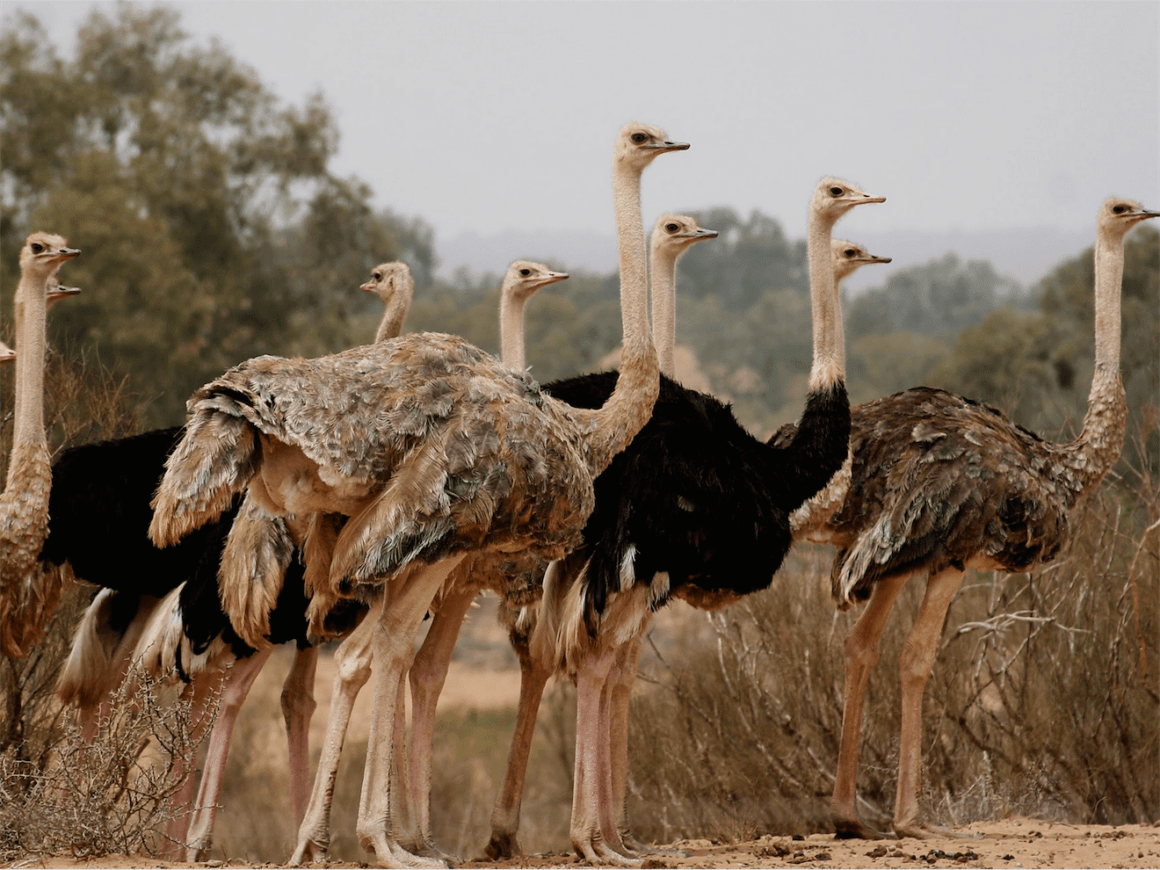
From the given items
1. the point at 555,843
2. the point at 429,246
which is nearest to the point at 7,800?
the point at 555,843

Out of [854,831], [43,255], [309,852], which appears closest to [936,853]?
[854,831]

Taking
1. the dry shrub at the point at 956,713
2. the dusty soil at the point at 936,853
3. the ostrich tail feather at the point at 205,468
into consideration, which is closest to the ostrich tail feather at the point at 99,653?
the dusty soil at the point at 936,853

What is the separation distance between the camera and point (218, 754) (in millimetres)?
7547

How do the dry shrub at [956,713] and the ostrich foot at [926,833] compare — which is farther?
the dry shrub at [956,713]

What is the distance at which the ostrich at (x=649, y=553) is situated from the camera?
7.17 meters

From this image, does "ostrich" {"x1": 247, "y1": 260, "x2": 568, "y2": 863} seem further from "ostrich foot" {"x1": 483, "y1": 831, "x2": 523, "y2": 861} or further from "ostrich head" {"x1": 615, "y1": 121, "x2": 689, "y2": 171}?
"ostrich head" {"x1": 615, "y1": 121, "x2": 689, "y2": 171}

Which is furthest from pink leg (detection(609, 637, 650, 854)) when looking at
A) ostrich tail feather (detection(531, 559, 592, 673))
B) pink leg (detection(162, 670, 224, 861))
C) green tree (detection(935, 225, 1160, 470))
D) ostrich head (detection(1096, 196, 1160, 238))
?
green tree (detection(935, 225, 1160, 470))

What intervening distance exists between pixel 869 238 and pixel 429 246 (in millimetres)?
76434

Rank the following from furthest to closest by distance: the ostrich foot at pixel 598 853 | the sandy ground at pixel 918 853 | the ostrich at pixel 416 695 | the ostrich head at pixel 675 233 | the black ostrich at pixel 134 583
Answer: the ostrich head at pixel 675 233
the black ostrich at pixel 134 583
the ostrich foot at pixel 598 853
the sandy ground at pixel 918 853
the ostrich at pixel 416 695

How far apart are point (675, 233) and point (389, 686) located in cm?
321

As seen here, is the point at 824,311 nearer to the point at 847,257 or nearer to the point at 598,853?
the point at 847,257

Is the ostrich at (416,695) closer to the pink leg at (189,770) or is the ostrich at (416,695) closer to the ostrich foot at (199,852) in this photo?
the pink leg at (189,770)

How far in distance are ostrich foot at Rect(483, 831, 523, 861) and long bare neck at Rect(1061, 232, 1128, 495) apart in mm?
3504

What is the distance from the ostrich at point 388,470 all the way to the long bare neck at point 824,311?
81.4 inches
